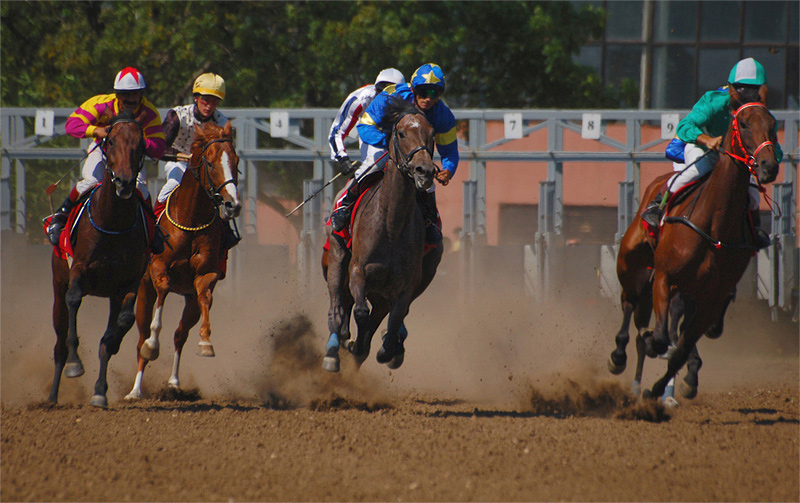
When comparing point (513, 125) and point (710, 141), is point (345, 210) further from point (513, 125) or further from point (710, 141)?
point (513, 125)

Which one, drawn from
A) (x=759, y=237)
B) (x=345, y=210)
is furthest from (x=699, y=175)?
(x=345, y=210)

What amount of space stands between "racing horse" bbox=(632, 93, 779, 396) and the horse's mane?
2.45m

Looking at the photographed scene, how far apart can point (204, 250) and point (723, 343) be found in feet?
24.9

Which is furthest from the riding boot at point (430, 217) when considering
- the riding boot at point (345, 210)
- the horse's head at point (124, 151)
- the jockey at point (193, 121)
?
the horse's head at point (124, 151)

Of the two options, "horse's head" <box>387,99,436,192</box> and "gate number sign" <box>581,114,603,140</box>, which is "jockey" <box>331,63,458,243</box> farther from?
"gate number sign" <box>581,114,603,140</box>

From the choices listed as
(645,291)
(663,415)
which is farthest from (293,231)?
(663,415)

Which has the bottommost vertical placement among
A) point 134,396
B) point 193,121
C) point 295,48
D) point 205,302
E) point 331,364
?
point 134,396

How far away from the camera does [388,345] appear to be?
23.7ft

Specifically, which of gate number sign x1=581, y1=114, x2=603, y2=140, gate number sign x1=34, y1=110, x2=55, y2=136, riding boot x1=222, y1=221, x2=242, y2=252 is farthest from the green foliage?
riding boot x1=222, y1=221, x2=242, y2=252

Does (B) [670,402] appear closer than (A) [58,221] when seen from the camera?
No

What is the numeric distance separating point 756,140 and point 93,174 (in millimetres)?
5563

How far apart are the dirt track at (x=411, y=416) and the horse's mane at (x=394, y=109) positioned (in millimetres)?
2327

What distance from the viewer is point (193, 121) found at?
339 inches

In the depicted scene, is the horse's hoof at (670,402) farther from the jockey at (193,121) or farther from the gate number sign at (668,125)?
the gate number sign at (668,125)
